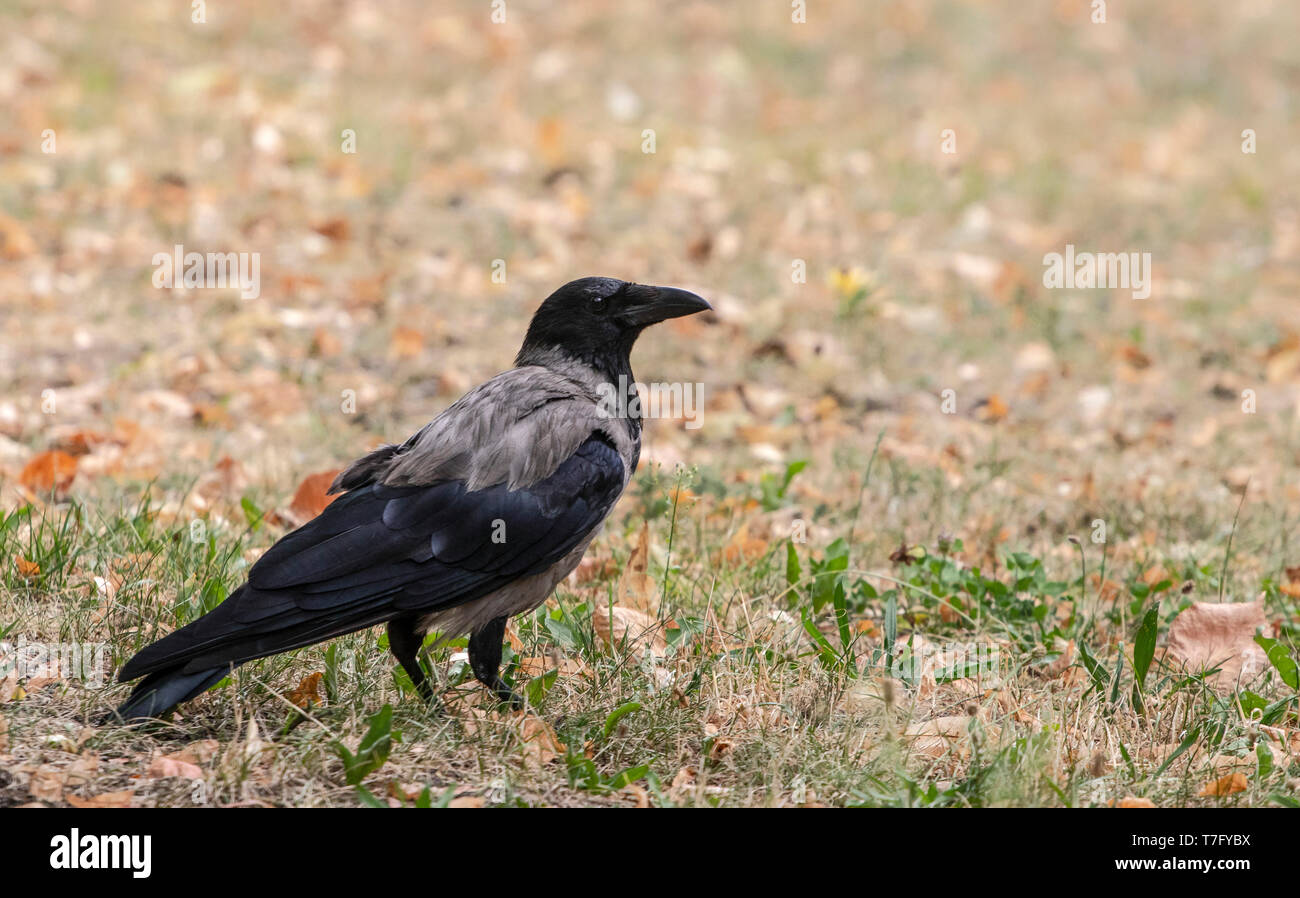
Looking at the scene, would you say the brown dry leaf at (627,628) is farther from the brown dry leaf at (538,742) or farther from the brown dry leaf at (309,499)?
the brown dry leaf at (309,499)

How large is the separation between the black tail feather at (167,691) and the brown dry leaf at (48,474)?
2009 millimetres

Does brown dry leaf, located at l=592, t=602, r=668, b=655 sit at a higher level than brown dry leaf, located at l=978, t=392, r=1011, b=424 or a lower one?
lower

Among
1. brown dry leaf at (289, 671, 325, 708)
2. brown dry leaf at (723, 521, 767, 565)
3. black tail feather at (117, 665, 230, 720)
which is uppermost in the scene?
brown dry leaf at (723, 521, 767, 565)

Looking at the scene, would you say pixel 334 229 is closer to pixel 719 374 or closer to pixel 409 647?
pixel 719 374

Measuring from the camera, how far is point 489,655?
378 centimetres

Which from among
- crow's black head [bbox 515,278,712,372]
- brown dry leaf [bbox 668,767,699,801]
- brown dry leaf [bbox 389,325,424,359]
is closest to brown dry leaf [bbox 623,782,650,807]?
brown dry leaf [bbox 668,767,699,801]

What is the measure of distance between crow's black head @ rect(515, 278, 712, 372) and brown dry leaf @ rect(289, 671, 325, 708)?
1217mm

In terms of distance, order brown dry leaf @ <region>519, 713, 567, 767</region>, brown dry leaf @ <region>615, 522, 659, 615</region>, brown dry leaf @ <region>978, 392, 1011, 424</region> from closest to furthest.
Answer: brown dry leaf @ <region>519, 713, 567, 767</region>, brown dry leaf @ <region>615, 522, 659, 615</region>, brown dry leaf @ <region>978, 392, 1011, 424</region>

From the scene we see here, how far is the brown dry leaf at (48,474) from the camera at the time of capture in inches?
202

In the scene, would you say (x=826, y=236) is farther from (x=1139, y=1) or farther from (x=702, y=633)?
(x=1139, y=1)

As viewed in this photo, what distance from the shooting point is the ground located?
3553 mm

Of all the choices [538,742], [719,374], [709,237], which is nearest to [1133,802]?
[538,742]

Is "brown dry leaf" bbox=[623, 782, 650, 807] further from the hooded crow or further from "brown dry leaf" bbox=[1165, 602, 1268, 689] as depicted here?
"brown dry leaf" bbox=[1165, 602, 1268, 689]

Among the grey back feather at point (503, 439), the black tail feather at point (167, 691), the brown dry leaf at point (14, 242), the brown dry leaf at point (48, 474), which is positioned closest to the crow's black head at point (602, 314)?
the grey back feather at point (503, 439)
